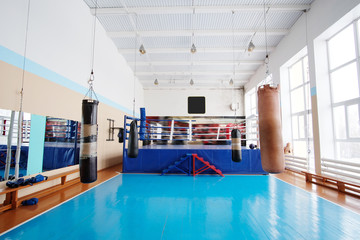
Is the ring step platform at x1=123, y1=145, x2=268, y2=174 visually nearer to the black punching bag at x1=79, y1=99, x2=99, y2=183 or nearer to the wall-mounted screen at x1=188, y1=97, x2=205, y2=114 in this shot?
the black punching bag at x1=79, y1=99, x2=99, y2=183

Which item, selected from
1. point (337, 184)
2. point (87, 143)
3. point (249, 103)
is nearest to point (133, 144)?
point (87, 143)

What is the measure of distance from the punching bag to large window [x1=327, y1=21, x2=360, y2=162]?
10.3 ft

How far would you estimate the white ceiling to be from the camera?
15.2 feet

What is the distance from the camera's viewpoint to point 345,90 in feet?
13.5

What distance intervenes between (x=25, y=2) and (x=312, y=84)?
6.61 m

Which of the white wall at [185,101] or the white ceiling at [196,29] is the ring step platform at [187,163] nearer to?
the white ceiling at [196,29]

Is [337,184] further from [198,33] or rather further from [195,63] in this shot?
[195,63]

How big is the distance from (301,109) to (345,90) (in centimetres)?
171

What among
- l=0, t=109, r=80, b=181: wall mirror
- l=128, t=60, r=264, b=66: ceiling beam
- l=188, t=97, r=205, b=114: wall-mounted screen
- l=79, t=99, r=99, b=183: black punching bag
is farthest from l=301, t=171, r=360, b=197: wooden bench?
l=188, t=97, r=205, b=114: wall-mounted screen

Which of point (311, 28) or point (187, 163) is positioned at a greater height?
point (311, 28)

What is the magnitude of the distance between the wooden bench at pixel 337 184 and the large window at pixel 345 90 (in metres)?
0.73

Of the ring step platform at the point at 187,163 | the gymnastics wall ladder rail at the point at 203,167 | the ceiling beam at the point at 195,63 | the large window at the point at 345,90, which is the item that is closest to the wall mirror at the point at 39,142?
the ring step platform at the point at 187,163

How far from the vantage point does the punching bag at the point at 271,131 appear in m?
2.13

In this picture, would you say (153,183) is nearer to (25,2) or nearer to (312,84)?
(25,2)
